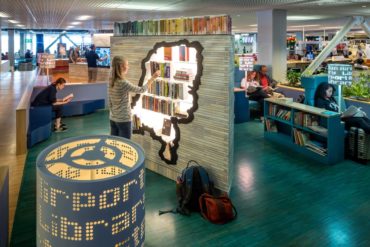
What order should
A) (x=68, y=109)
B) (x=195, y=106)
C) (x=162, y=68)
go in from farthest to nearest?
(x=68, y=109) → (x=162, y=68) → (x=195, y=106)

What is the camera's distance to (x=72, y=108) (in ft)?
32.9

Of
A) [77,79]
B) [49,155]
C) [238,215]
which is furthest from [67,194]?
[77,79]

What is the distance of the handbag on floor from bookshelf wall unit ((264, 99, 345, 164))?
9.27ft

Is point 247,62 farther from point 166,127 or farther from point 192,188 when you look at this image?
point 192,188

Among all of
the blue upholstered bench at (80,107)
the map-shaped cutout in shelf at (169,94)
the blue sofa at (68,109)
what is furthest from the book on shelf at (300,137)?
the blue upholstered bench at (80,107)

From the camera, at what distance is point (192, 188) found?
14.7 ft

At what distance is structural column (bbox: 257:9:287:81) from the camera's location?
10.9 meters

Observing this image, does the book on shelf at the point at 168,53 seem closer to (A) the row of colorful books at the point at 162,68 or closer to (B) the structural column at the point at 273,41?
(A) the row of colorful books at the point at 162,68

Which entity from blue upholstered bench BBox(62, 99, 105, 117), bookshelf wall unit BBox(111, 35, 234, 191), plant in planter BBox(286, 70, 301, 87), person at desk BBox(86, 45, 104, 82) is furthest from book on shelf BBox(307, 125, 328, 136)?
person at desk BBox(86, 45, 104, 82)

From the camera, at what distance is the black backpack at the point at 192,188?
4.40m

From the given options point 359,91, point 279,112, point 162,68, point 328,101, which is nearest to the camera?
point 162,68

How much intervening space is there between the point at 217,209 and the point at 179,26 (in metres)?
2.59

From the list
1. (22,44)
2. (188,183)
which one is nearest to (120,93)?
(188,183)

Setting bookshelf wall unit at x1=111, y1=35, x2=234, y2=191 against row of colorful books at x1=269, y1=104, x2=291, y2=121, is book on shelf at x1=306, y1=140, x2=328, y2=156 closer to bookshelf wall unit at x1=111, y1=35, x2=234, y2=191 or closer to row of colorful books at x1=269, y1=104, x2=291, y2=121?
row of colorful books at x1=269, y1=104, x2=291, y2=121
